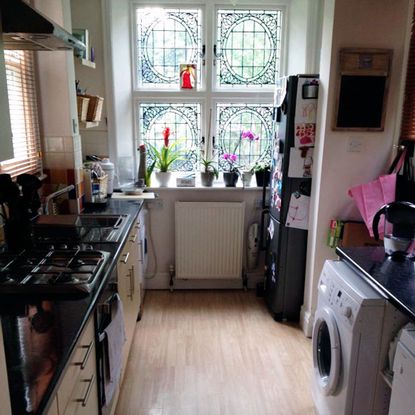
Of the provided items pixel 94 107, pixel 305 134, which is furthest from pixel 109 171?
pixel 305 134

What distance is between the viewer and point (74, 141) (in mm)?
2613

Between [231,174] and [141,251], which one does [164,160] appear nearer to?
[231,174]

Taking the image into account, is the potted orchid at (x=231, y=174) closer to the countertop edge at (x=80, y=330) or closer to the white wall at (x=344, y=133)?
the white wall at (x=344, y=133)

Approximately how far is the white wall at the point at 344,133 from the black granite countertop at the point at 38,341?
1.60 metres

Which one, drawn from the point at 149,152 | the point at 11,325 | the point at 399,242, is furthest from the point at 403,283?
the point at 149,152

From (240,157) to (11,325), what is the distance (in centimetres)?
271

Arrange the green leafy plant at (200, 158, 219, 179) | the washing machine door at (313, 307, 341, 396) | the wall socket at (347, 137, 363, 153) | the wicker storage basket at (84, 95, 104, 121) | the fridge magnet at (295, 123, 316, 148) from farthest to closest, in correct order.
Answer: the green leafy plant at (200, 158, 219, 179) → the wicker storage basket at (84, 95, 104, 121) → the fridge magnet at (295, 123, 316, 148) → the wall socket at (347, 137, 363, 153) → the washing machine door at (313, 307, 341, 396)

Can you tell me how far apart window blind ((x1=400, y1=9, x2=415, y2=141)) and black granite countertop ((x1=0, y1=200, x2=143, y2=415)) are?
77.8 inches

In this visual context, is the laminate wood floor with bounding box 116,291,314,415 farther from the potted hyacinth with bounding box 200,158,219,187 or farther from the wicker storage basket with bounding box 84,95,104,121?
the wicker storage basket with bounding box 84,95,104,121

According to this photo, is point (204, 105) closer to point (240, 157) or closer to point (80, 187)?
point (240, 157)

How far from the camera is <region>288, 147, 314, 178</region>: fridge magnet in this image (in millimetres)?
2736

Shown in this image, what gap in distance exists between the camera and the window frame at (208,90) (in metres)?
3.38

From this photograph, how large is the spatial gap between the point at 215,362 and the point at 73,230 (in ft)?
3.97

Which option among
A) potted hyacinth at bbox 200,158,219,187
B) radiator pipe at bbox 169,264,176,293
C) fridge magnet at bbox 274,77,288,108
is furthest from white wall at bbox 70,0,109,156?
fridge magnet at bbox 274,77,288,108
